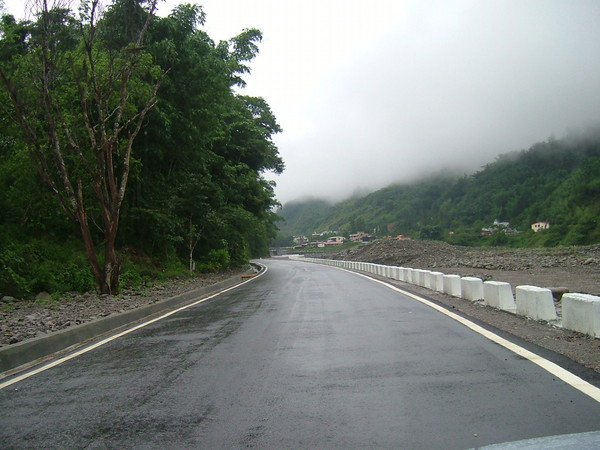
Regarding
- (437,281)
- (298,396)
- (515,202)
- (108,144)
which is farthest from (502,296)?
(515,202)

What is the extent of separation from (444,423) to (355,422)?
0.73m

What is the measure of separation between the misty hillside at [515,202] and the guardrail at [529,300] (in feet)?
245

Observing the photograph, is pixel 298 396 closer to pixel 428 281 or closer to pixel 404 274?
pixel 428 281

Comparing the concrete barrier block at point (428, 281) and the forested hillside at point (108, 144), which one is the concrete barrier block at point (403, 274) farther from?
the forested hillside at point (108, 144)

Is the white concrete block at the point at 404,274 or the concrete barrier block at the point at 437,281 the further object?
the white concrete block at the point at 404,274

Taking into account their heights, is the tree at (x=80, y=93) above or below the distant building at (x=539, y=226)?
above

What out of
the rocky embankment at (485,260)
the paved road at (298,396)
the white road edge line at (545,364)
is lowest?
the rocky embankment at (485,260)

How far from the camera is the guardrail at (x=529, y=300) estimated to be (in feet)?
24.6

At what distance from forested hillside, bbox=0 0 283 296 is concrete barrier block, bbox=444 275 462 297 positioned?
35.0 ft

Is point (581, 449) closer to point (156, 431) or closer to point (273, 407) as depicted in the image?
point (273, 407)

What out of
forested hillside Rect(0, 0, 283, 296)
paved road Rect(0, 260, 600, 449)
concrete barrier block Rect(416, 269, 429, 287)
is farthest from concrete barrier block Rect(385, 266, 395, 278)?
paved road Rect(0, 260, 600, 449)

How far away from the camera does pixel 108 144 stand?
54.9 ft

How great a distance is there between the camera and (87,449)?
4.08 metres

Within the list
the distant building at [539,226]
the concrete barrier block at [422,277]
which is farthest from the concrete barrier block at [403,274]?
the distant building at [539,226]
